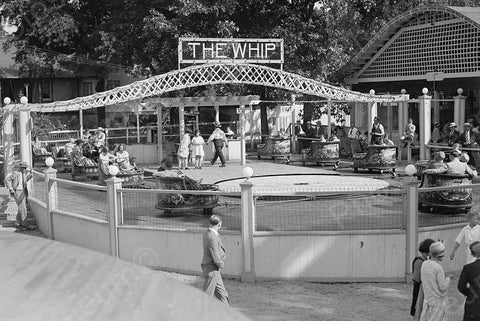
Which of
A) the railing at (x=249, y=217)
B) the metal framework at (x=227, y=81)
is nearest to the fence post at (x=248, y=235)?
the railing at (x=249, y=217)

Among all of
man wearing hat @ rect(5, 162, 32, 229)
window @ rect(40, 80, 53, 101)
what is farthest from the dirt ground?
window @ rect(40, 80, 53, 101)

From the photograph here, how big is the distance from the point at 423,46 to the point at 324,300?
1993cm

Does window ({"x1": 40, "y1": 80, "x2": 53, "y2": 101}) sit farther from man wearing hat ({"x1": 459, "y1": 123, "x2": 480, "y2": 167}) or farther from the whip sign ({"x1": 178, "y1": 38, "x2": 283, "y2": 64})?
man wearing hat ({"x1": 459, "y1": 123, "x2": 480, "y2": 167})

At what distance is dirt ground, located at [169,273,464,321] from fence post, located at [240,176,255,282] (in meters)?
0.18

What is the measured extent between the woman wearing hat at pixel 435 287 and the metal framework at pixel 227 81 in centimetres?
1552

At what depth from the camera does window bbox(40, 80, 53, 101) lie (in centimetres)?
4700

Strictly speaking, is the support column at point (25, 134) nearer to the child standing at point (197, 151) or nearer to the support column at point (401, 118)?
the child standing at point (197, 151)

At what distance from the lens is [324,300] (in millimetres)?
10445

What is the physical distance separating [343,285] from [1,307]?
964 centimetres

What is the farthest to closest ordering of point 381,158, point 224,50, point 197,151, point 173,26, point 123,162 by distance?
point 173,26 < point 197,151 < point 224,50 < point 381,158 < point 123,162

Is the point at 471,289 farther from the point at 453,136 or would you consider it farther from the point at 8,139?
the point at 453,136

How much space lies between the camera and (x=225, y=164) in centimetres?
2603

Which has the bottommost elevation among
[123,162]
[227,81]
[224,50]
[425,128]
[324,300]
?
[324,300]

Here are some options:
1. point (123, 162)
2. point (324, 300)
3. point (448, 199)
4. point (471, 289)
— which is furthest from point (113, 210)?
point (123, 162)
